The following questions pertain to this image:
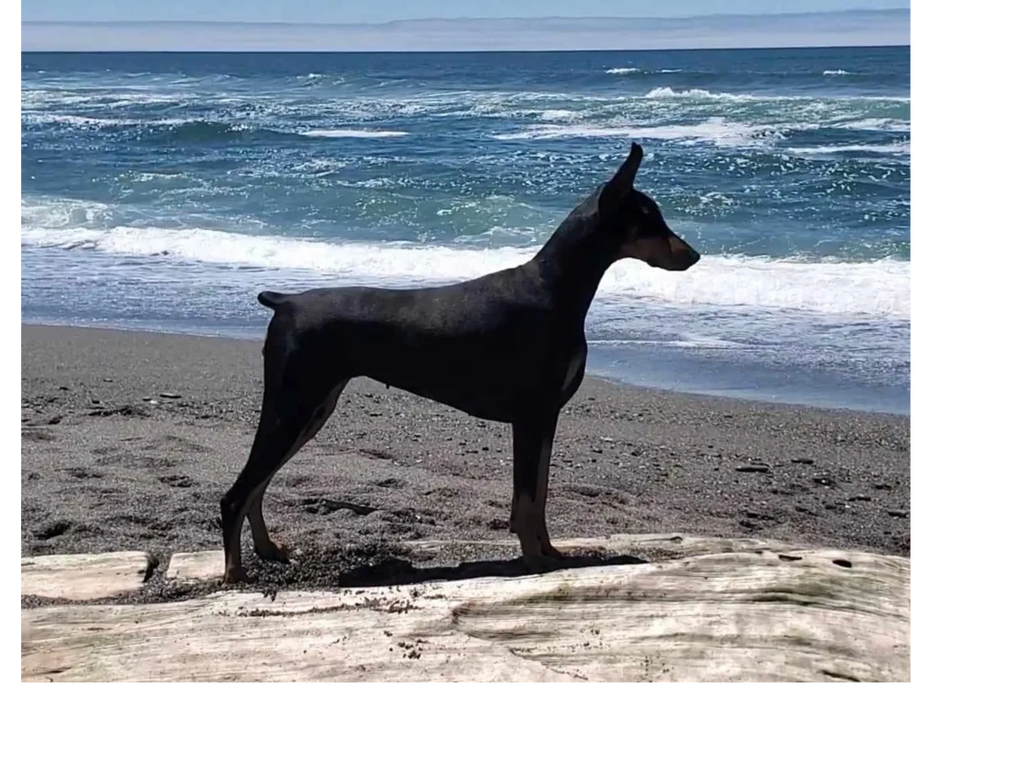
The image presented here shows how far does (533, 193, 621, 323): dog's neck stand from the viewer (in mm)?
5102

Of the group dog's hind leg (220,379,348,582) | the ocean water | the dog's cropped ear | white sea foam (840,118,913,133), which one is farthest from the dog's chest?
white sea foam (840,118,913,133)

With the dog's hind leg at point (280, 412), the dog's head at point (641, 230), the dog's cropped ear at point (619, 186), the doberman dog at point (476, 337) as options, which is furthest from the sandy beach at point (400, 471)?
the dog's cropped ear at point (619, 186)

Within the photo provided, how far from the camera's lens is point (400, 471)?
297 inches

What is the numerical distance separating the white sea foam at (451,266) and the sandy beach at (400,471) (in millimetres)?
3359

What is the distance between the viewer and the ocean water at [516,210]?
11.9m

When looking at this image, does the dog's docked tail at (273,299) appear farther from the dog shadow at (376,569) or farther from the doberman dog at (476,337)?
the dog shadow at (376,569)

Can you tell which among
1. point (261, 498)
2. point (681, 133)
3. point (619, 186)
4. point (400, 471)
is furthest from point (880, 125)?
point (261, 498)

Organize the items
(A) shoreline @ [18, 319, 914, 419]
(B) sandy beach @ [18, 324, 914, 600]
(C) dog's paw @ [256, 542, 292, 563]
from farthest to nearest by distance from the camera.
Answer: (A) shoreline @ [18, 319, 914, 419], (B) sandy beach @ [18, 324, 914, 600], (C) dog's paw @ [256, 542, 292, 563]

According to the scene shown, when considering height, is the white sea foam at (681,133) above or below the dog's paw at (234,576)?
above

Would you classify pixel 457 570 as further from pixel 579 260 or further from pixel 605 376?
pixel 605 376

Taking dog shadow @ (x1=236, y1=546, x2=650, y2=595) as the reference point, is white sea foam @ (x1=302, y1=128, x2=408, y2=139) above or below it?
above

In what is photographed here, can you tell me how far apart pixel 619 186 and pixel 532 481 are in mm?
1226

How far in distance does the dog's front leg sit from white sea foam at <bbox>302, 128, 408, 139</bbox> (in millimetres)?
26892

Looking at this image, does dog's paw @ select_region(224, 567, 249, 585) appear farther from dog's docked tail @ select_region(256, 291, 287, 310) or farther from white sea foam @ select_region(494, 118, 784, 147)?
white sea foam @ select_region(494, 118, 784, 147)
